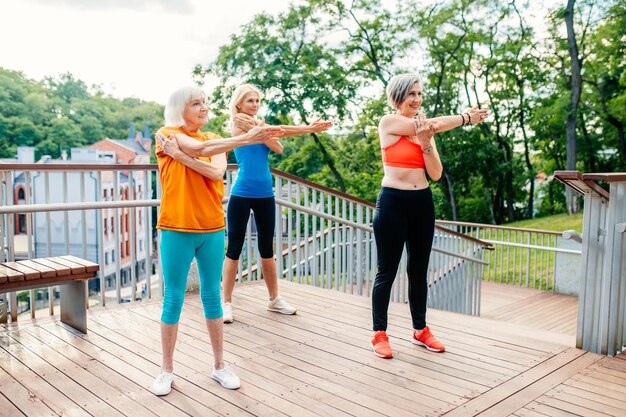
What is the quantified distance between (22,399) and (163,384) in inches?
24.4

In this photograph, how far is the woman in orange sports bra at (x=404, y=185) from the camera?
3.07 m

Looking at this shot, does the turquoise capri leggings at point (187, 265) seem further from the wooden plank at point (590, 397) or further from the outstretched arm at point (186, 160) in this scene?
the wooden plank at point (590, 397)

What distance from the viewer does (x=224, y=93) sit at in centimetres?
1856

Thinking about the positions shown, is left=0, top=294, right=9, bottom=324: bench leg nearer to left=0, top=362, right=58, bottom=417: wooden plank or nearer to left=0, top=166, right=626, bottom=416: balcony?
left=0, top=166, right=626, bottom=416: balcony

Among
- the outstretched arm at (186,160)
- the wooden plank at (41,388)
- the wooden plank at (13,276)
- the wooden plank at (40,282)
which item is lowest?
the wooden plank at (41,388)

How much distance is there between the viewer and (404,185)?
3.11 meters

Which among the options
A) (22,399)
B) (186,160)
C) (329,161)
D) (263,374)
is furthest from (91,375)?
(329,161)

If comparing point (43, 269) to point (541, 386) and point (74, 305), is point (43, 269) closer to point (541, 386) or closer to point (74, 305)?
point (74, 305)

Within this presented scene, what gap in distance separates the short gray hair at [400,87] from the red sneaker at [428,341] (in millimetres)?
1344

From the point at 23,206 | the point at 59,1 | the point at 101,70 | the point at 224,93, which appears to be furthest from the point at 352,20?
the point at 101,70

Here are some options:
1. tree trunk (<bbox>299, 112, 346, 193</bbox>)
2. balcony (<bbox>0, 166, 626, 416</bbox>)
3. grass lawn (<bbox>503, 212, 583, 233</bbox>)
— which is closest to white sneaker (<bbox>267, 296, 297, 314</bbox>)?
balcony (<bbox>0, 166, 626, 416</bbox>)

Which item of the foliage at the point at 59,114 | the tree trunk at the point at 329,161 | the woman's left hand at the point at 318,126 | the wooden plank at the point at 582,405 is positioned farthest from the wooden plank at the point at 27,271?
the foliage at the point at 59,114

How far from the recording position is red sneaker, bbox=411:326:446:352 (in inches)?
129

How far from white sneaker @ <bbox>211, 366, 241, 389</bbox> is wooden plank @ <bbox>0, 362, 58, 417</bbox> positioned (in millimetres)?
733
